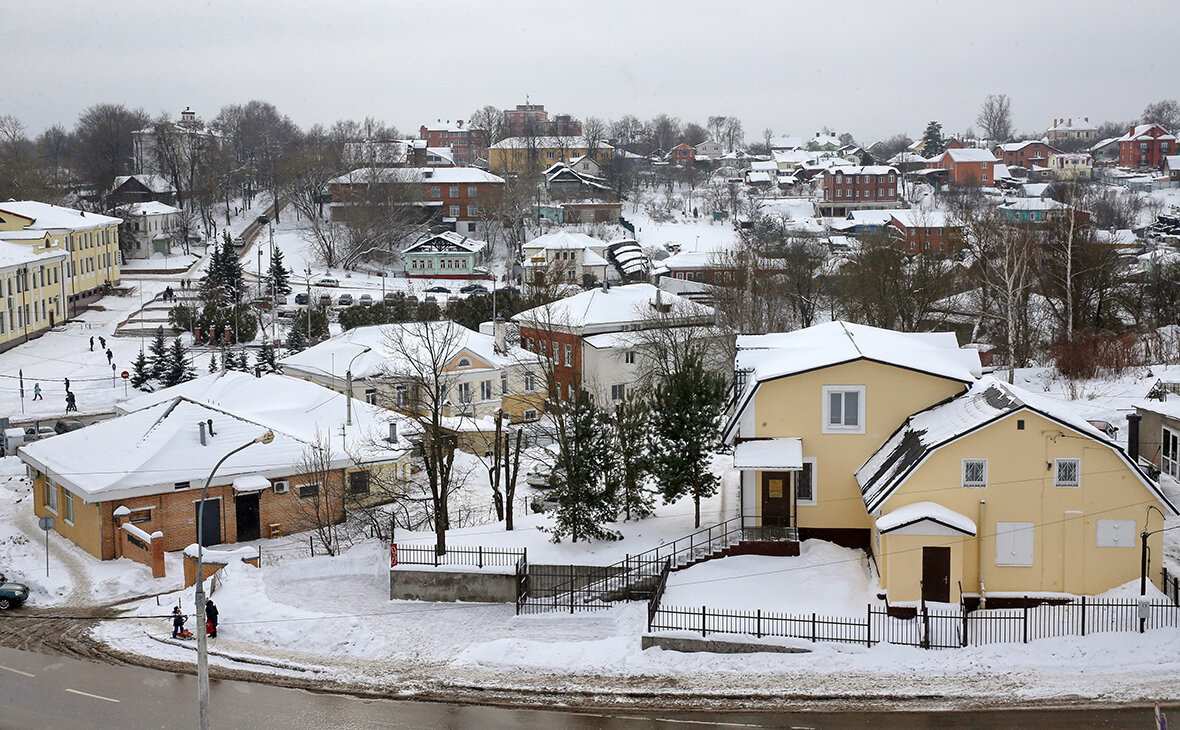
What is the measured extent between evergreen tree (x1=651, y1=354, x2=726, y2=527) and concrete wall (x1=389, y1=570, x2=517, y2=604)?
4712 mm

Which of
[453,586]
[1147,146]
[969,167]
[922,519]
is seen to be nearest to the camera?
[922,519]

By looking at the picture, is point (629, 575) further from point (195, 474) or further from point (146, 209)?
point (146, 209)

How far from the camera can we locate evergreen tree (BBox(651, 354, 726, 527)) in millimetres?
28859

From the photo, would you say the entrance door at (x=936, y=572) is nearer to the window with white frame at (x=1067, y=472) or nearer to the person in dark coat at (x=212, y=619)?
the window with white frame at (x=1067, y=472)

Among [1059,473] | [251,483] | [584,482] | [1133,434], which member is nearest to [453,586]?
[584,482]

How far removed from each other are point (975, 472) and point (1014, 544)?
175cm

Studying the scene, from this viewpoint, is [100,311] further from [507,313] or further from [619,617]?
[619,617]

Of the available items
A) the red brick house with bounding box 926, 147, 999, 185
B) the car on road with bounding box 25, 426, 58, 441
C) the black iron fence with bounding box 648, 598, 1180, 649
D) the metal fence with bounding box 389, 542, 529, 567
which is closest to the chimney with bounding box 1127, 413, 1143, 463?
the black iron fence with bounding box 648, 598, 1180, 649

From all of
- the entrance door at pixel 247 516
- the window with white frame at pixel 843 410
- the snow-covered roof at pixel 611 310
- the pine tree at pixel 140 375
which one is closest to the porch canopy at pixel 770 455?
the window with white frame at pixel 843 410

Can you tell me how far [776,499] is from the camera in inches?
1116

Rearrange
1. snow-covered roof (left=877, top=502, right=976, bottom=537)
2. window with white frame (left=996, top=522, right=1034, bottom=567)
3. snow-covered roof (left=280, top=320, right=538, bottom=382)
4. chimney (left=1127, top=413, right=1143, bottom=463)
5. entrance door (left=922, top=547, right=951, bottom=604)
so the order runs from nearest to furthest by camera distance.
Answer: snow-covered roof (left=877, top=502, right=976, bottom=537) → entrance door (left=922, top=547, right=951, bottom=604) → window with white frame (left=996, top=522, right=1034, bottom=567) → chimney (left=1127, top=413, right=1143, bottom=463) → snow-covered roof (left=280, top=320, right=538, bottom=382)

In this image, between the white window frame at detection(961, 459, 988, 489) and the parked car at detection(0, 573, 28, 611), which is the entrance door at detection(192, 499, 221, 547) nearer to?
the parked car at detection(0, 573, 28, 611)

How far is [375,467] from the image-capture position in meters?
39.1

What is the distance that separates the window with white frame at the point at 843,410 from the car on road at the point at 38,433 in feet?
108
